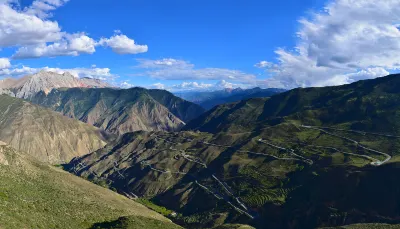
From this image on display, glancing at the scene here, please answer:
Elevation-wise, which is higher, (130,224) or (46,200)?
(46,200)

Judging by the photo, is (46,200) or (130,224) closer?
(130,224)

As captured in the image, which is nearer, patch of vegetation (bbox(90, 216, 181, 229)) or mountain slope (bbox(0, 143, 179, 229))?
mountain slope (bbox(0, 143, 179, 229))

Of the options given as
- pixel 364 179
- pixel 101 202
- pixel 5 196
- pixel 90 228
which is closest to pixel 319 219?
pixel 364 179

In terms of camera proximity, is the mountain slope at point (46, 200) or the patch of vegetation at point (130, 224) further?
the patch of vegetation at point (130, 224)

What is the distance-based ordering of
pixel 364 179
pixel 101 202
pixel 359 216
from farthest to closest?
pixel 364 179
pixel 359 216
pixel 101 202

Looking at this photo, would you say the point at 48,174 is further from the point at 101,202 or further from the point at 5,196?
the point at 5,196

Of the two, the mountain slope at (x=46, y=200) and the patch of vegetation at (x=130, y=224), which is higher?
the mountain slope at (x=46, y=200)

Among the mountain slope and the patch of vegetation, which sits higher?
the mountain slope

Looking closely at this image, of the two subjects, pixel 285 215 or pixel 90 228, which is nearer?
pixel 90 228
